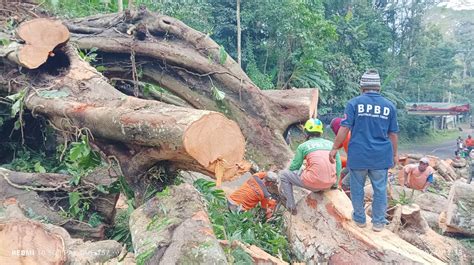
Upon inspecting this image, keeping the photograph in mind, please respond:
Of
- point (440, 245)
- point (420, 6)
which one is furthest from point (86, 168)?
point (420, 6)

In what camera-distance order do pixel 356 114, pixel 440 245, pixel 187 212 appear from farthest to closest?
1. pixel 440 245
2. pixel 356 114
3. pixel 187 212

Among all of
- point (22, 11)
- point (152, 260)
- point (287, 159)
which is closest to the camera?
point (152, 260)

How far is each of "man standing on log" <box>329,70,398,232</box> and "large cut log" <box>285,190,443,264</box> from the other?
0.14 metres

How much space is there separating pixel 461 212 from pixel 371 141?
7.58 ft

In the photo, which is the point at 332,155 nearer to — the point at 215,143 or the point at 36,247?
the point at 215,143

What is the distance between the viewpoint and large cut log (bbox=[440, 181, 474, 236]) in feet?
19.1

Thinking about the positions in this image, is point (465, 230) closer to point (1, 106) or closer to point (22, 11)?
point (1, 106)

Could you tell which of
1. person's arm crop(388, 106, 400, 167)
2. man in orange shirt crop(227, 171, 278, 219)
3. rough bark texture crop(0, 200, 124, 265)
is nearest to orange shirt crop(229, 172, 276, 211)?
man in orange shirt crop(227, 171, 278, 219)

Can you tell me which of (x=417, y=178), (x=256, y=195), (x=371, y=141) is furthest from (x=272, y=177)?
(x=417, y=178)

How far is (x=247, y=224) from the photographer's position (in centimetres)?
480

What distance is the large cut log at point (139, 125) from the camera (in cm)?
342

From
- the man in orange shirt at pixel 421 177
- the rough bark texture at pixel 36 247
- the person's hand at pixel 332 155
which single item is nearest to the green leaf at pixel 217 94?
the person's hand at pixel 332 155

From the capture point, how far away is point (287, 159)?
20.8 ft

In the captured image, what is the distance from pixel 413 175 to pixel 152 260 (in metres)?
6.77
